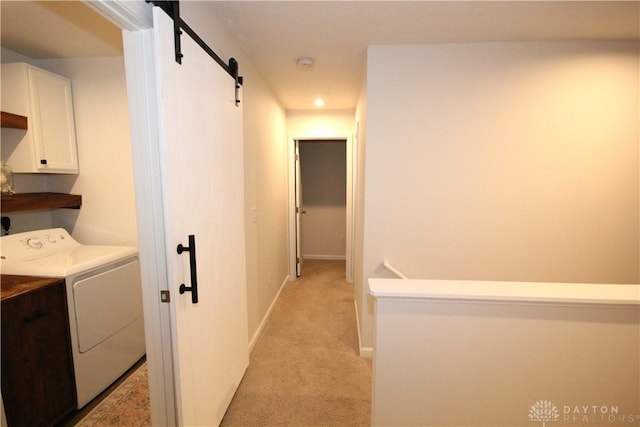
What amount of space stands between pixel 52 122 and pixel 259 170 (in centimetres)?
157

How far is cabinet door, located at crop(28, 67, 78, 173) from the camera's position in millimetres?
1879

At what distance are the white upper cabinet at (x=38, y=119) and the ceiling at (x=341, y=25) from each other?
0.76 ft

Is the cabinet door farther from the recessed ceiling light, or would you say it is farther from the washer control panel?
the recessed ceiling light

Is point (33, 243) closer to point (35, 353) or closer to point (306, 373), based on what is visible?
point (35, 353)

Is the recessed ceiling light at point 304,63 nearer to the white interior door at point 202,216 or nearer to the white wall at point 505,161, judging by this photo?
the white wall at point 505,161

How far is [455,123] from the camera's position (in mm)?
1956

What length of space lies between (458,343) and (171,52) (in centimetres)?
173

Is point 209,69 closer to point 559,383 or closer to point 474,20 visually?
A: point 474,20

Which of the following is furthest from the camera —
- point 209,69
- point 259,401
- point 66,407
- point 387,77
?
point 387,77

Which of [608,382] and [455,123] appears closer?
[608,382]

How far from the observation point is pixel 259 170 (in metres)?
2.49

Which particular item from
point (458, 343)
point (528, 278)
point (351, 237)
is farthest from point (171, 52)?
point (351, 237)

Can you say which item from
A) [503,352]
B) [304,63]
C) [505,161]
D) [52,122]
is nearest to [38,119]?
[52,122]

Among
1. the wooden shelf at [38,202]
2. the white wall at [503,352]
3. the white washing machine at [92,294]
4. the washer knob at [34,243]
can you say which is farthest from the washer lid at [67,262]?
the white wall at [503,352]
